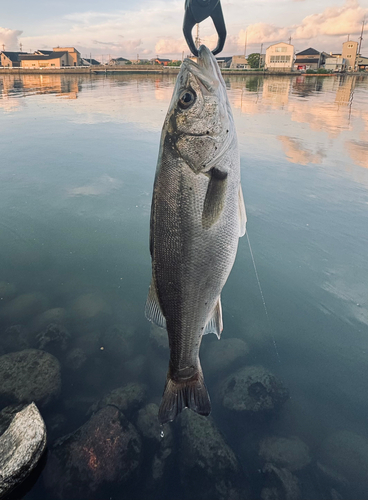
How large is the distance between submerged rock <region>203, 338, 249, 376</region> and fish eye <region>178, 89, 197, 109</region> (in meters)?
2.94

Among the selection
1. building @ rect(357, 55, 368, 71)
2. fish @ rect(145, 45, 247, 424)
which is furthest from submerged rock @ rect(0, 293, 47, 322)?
building @ rect(357, 55, 368, 71)

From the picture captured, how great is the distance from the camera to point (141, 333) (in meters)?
4.25

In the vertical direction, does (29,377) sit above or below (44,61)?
below

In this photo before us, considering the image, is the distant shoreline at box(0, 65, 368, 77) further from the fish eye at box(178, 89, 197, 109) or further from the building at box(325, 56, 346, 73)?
the fish eye at box(178, 89, 197, 109)

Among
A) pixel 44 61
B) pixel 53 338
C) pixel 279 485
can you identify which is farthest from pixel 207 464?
pixel 44 61

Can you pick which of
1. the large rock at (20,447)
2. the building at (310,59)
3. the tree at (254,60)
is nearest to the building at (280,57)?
the tree at (254,60)

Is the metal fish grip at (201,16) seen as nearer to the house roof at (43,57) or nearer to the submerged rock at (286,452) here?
the submerged rock at (286,452)

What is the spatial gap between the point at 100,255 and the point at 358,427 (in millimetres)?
4302

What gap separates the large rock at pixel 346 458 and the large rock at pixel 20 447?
2.56 m

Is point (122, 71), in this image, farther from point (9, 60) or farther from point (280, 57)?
point (280, 57)

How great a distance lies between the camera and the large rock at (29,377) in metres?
3.34

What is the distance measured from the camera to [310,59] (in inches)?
4060

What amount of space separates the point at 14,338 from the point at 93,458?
1.89m

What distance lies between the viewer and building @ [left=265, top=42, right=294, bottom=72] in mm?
82125
